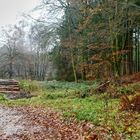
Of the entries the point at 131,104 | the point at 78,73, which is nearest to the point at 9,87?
the point at 78,73

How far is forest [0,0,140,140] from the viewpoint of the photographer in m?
11.7

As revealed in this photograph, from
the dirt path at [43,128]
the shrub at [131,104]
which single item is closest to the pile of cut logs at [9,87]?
the dirt path at [43,128]

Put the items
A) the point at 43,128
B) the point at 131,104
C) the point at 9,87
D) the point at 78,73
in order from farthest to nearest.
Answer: the point at 78,73
the point at 9,87
the point at 131,104
the point at 43,128

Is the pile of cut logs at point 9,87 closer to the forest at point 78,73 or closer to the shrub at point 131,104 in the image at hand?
the forest at point 78,73

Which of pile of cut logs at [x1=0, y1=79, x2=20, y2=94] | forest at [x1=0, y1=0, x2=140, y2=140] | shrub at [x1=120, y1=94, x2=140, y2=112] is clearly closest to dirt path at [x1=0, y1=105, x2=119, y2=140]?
forest at [x1=0, y1=0, x2=140, y2=140]

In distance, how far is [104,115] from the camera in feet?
40.7

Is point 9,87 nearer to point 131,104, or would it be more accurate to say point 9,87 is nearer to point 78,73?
point 78,73

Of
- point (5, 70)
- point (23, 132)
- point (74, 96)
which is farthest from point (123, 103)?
point (5, 70)

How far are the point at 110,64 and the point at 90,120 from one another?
18172 millimetres

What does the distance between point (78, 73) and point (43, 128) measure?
2816cm

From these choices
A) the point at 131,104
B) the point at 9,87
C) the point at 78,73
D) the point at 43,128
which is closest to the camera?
the point at 43,128

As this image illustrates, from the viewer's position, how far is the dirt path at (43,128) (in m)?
10.6

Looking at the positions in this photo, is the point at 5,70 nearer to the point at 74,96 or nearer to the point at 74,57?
the point at 74,57

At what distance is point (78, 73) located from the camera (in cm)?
4031
